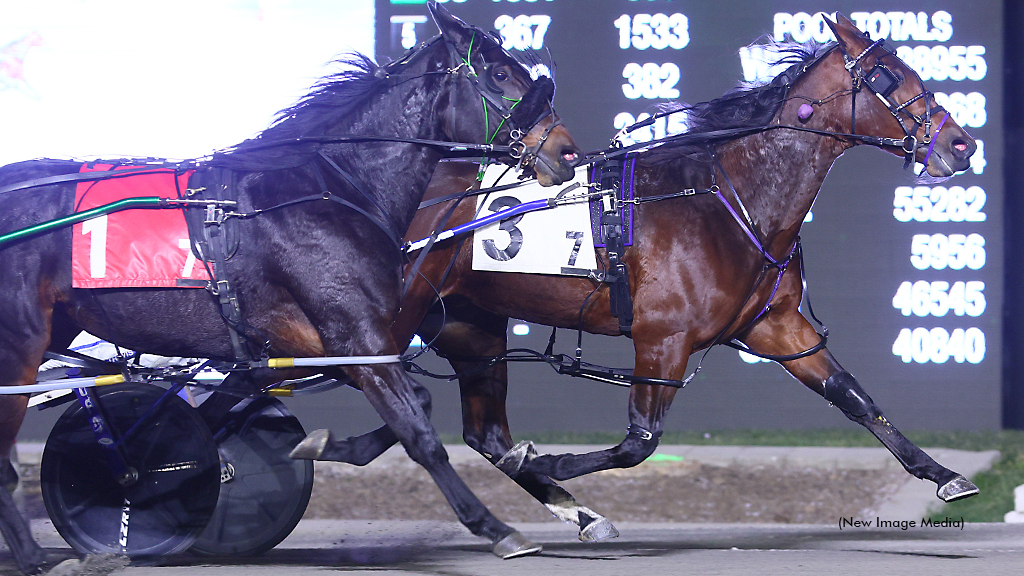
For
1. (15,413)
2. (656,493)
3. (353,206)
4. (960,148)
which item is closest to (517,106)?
(353,206)

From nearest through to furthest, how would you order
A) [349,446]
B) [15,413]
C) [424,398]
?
[15,413] → [349,446] → [424,398]

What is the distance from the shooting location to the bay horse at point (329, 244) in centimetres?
386

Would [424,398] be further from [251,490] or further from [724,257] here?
[724,257]

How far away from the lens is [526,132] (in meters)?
3.99

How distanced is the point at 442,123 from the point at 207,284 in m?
1.07

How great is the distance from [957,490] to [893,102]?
5.37 ft

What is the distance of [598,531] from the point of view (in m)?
4.49

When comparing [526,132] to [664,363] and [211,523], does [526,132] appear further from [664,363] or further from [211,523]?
[211,523]

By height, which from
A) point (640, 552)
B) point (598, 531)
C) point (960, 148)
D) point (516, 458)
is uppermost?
point (960, 148)

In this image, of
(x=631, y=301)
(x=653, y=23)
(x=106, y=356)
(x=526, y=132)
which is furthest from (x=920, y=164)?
(x=106, y=356)

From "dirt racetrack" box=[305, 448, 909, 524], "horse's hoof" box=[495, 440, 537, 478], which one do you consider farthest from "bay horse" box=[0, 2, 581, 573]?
"dirt racetrack" box=[305, 448, 909, 524]

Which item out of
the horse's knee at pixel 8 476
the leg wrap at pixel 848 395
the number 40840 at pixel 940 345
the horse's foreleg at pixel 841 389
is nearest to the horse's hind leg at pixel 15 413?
the horse's knee at pixel 8 476

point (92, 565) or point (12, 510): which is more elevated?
point (12, 510)

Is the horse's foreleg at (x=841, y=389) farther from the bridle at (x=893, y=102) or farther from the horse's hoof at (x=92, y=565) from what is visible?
the horse's hoof at (x=92, y=565)
